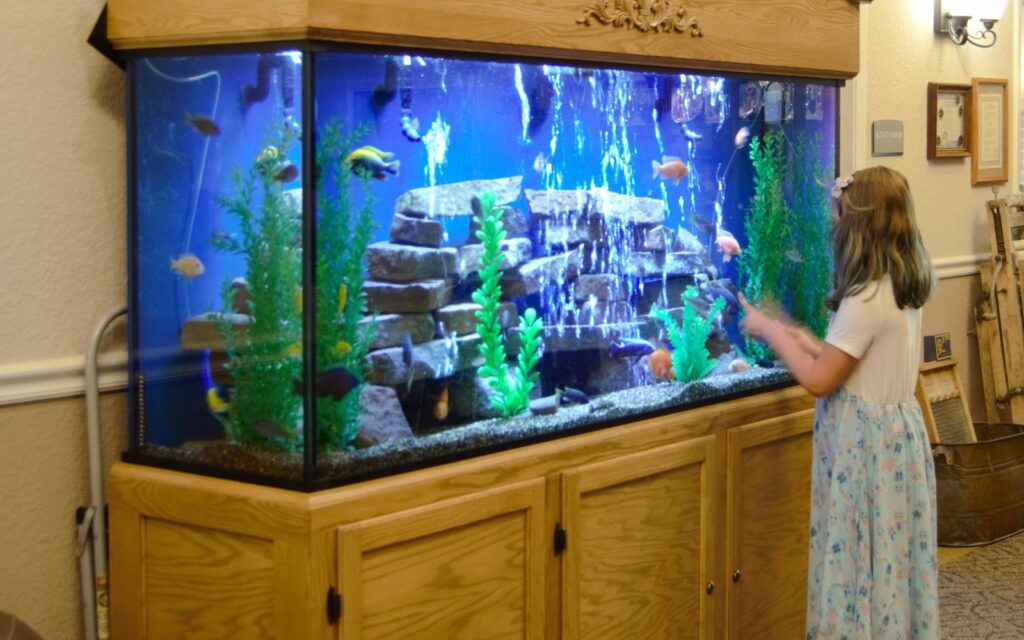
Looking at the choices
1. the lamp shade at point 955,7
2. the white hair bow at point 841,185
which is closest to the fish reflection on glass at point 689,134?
the white hair bow at point 841,185

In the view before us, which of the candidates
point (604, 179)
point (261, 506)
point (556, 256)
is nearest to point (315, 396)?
point (261, 506)

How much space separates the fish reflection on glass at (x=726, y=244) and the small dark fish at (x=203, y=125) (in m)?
1.45

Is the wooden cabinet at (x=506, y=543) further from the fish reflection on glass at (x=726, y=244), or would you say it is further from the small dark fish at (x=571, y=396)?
the fish reflection on glass at (x=726, y=244)

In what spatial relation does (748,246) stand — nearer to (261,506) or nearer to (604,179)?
(604,179)

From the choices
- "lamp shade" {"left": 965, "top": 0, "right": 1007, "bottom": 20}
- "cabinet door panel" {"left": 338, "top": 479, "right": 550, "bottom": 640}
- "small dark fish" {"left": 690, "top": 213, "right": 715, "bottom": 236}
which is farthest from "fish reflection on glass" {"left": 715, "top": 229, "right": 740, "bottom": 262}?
"lamp shade" {"left": 965, "top": 0, "right": 1007, "bottom": 20}

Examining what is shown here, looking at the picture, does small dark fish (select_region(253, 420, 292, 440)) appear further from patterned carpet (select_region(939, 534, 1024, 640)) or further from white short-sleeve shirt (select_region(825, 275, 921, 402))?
patterned carpet (select_region(939, 534, 1024, 640))

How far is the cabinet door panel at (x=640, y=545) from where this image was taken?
2797mm

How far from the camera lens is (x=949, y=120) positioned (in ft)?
16.7

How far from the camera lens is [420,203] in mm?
2502

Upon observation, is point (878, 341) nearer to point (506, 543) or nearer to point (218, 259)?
point (506, 543)

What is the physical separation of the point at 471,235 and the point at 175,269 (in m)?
0.64

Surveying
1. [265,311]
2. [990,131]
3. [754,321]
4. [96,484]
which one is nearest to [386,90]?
[265,311]

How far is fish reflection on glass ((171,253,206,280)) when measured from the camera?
7.98 feet

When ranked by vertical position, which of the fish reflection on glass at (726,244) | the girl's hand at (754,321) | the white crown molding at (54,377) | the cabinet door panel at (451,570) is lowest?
the cabinet door panel at (451,570)
